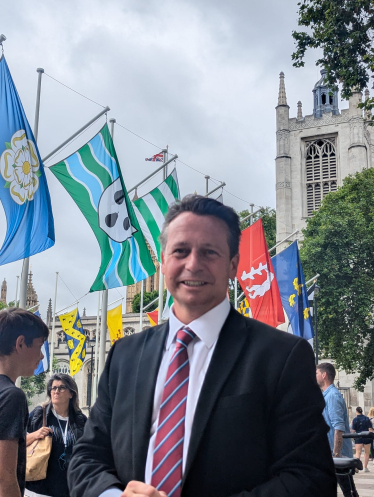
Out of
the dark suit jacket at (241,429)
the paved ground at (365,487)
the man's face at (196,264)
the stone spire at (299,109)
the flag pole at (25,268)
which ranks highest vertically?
the stone spire at (299,109)

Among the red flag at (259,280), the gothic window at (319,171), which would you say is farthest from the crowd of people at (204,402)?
the gothic window at (319,171)

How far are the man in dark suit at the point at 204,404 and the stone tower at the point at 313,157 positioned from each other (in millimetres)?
52138

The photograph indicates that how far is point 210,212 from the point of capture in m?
2.21

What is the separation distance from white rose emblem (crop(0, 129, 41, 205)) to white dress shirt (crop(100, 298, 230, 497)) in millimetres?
6562

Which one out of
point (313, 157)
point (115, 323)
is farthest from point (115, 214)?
point (313, 157)

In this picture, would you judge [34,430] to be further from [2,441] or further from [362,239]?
[362,239]

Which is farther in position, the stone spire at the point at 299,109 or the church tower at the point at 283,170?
the stone spire at the point at 299,109

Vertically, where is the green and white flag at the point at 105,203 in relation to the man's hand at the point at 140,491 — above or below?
above

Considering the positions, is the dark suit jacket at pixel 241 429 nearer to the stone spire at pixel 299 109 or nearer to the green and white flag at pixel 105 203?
the green and white flag at pixel 105 203

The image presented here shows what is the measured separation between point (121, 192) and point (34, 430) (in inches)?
277

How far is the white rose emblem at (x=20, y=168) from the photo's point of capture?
26.7 feet

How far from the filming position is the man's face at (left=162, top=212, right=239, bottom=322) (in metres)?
2.09

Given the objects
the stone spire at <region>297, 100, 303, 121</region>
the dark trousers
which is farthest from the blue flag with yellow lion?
the stone spire at <region>297, 100, 303, 121</region>

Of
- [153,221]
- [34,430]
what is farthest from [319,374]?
[153,221]
